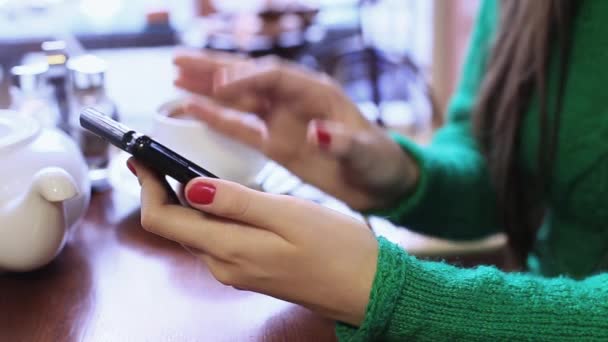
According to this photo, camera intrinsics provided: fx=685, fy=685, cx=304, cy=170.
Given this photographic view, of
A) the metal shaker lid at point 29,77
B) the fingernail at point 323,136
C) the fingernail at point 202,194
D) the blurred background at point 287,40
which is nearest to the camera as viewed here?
the fingernail at point 202,194

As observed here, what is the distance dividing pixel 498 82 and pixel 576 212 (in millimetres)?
173

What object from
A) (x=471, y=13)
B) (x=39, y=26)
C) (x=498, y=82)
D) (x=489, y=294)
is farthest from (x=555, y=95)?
(x=39, y=26)

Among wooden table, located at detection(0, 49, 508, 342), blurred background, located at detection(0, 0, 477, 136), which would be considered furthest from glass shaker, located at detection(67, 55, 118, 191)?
blurred background, located at detection(0, 0, 477, 136)

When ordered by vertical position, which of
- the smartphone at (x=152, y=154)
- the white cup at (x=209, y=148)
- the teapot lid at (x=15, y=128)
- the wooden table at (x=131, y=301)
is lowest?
the wooden table at (x=131, y=301)

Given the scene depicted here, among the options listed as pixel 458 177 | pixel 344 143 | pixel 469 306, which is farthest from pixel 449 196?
pixel 469 306

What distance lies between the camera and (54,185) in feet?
1.50

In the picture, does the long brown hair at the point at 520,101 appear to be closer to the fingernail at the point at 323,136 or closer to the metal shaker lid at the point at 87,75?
the fingernail at the point at 323,136

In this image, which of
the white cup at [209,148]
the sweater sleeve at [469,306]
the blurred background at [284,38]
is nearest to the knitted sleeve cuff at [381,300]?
the sweater sleeve at [469,306]

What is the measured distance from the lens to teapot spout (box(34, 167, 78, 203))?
46 cm

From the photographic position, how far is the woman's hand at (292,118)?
66 centimetres

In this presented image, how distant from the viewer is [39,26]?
1457 millimetres

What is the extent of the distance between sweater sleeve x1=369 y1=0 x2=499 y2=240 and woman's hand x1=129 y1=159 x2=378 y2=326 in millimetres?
309

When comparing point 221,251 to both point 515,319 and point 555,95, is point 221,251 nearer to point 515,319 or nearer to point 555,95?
point 515,319

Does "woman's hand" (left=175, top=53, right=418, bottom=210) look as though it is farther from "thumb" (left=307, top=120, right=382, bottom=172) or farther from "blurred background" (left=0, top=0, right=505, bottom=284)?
"blurred background" (left=0, top=0, right=505, bottom=284)
